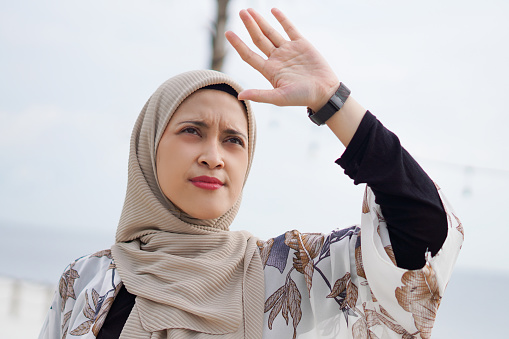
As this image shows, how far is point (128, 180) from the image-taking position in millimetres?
1542

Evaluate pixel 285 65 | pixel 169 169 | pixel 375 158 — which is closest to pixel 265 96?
pixel 285 65

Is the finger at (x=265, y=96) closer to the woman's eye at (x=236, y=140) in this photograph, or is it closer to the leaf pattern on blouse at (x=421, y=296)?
the woman's eye at (x=236, y=140)

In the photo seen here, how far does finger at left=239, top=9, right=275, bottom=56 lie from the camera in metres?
1.20

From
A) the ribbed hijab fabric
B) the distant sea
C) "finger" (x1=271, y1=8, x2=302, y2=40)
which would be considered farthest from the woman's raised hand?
the distant sea

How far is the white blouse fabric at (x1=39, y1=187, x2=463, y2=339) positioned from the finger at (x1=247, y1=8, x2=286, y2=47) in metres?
0.37

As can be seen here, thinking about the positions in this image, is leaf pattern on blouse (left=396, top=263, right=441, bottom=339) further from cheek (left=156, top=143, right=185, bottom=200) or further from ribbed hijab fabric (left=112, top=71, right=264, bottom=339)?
cheek (left=156, top=143, right=185, bottom=200)

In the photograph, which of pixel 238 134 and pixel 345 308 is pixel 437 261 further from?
pixel 238 134

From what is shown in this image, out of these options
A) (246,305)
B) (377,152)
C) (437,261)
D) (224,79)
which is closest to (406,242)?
(437,261)

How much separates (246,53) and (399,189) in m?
0.43

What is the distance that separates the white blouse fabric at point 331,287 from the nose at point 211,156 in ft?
0.76

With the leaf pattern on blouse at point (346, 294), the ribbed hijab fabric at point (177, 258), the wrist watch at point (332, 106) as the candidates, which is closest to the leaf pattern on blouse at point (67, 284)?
the ribbed hijab fabric at point (177, 258)

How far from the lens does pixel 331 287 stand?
4.01ft

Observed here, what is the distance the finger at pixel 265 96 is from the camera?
1.11 meters

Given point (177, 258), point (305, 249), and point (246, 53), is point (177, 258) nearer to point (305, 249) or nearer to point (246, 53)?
point (305, 249)
